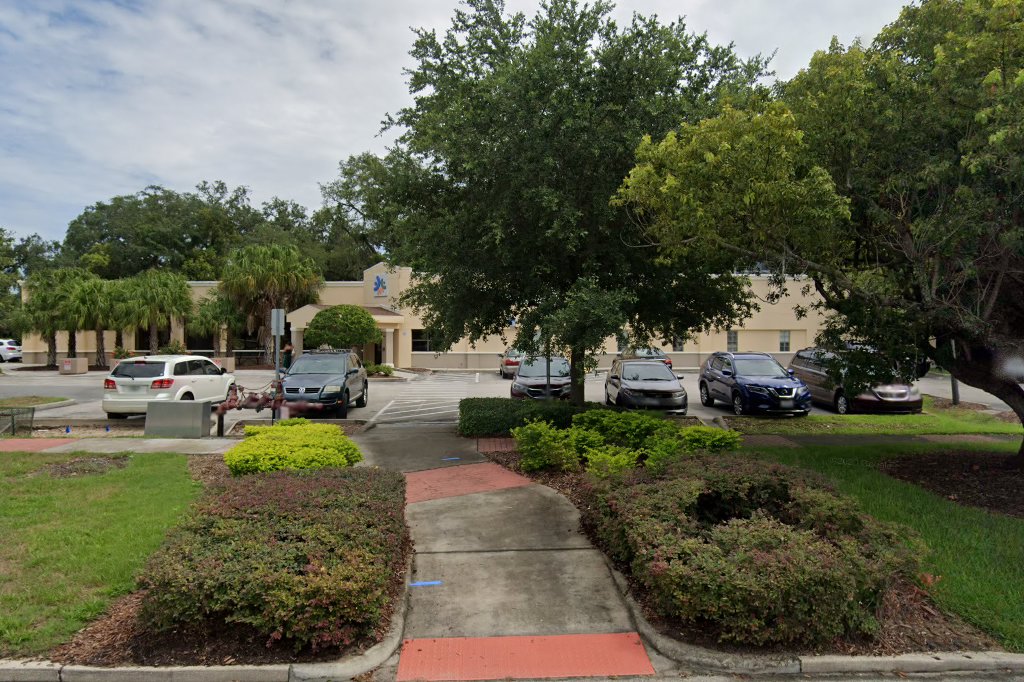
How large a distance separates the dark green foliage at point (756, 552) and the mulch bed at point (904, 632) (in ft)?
0.26

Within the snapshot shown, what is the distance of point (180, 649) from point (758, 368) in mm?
16181

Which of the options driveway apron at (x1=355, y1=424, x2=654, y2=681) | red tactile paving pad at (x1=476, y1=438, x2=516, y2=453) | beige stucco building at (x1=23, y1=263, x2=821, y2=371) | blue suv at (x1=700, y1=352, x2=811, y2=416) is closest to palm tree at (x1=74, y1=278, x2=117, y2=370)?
beige stucco building at (x1=23, y1=263, x2=821, y2=371)

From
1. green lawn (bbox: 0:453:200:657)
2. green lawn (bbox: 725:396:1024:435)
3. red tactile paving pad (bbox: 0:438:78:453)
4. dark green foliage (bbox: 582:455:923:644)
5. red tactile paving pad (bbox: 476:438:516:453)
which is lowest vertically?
green lawn (bbox: 0:453:200:657)

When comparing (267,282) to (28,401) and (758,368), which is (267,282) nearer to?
(28,401)

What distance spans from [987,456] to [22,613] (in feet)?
39.0

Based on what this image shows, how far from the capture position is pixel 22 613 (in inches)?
180

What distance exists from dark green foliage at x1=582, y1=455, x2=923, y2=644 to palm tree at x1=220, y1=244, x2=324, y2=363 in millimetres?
31803

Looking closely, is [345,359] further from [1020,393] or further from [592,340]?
[1020,393]

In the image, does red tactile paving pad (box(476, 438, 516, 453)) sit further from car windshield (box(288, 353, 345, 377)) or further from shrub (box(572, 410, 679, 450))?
car windshield (box(288, 353, 345, 377))

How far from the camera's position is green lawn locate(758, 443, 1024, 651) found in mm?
4605

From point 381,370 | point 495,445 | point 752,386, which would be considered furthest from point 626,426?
point 381,370

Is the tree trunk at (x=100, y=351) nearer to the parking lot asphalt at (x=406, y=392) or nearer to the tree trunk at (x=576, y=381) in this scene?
the parking lot asphalt at (x=406, y=392)

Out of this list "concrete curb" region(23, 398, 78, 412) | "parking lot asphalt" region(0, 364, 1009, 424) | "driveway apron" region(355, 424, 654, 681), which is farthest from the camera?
"concrete curb" region(23, 398, 78, 412)

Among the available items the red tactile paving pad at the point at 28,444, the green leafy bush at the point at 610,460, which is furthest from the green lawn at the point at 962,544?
the red tactile paving pad at the point at 28,444
